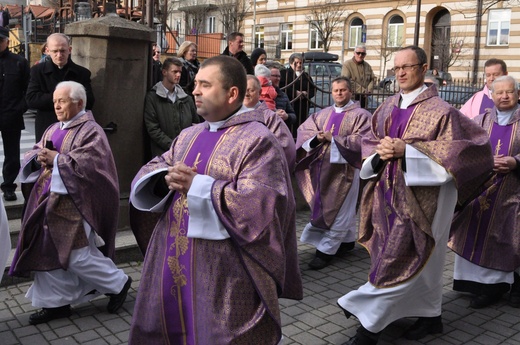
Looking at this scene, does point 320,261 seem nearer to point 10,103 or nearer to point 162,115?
point 162,115

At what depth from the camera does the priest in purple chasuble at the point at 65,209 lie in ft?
14.9

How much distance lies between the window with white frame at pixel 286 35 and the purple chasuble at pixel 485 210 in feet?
118

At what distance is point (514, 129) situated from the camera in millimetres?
5324

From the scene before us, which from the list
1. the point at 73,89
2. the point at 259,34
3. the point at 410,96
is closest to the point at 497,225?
the point at 410,96

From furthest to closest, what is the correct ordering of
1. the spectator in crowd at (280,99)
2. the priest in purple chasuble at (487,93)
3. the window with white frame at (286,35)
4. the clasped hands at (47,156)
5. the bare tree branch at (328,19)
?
1. the window with white frame at (286,35)
2. the bare tree branch at (328,19)
3. the spectator in crowd at (280,99)
4. the priest in purple chasuble at (487,93)
5. the clasped hands at (47,156)

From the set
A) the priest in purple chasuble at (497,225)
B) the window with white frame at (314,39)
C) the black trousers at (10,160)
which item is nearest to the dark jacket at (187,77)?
the black trousers at (10,160)

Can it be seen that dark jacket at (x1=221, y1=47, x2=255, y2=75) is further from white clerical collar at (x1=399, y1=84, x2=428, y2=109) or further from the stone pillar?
white clerical collar at (x1=399, y1=84, x2=428, y2=109)

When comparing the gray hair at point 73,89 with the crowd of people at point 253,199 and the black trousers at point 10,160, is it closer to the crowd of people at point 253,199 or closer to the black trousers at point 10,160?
the crowd of people at point 253,199

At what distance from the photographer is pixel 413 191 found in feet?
14.0

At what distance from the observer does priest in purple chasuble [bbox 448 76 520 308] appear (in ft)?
17.3

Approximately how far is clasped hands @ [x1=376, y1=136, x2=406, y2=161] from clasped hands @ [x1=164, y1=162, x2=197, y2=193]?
1.75 metres

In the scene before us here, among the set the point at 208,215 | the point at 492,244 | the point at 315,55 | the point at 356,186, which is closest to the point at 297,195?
the point at 356,186

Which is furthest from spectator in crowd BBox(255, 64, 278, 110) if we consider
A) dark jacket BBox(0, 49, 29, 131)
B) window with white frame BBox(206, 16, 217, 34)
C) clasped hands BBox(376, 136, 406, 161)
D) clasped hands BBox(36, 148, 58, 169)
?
window with white frame BBox(206, 16, 217, 34)

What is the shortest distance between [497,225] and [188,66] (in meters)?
4.37
